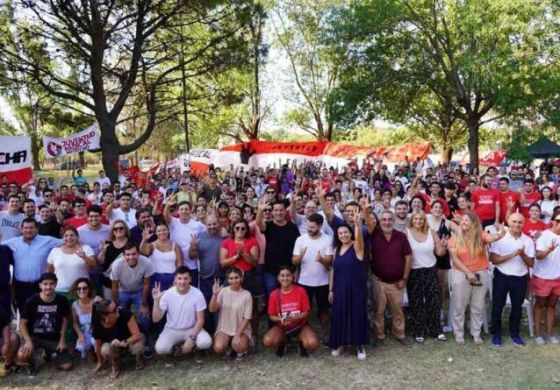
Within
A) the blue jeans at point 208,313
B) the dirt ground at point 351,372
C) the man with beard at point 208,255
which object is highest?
the man with beard at point 208,255

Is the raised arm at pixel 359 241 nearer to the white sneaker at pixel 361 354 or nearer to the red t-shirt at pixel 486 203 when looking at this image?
the white sneaker at pixel 361 354

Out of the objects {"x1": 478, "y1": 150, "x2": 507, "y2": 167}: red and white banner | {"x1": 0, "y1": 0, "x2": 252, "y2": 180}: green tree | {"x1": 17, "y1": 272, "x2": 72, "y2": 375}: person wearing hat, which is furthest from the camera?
{"x1": 478, "y1": 150, "x2": 507, "y2": 167}: red and white banner

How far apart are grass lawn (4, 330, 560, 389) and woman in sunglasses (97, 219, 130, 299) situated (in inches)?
36.9

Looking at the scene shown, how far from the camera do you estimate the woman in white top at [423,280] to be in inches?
208

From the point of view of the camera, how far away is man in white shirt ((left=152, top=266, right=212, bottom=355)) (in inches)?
193

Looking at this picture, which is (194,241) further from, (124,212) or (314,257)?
(124,212)

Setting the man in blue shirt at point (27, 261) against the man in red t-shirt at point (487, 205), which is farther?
the man in red t-shirt at point (487, 205)

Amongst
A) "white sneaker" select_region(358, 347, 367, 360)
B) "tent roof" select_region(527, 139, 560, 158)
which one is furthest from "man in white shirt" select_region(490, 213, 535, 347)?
"tent roof" select_region(527, 139, 560, 158)

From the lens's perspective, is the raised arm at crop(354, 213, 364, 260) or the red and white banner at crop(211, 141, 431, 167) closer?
the raised arm at crop(354, 213, 364, 260)

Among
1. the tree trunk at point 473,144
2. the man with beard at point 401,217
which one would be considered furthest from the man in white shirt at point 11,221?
the tree trunk at point 473,144

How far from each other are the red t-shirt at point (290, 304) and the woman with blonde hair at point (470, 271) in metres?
1.74

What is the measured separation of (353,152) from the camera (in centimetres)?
1920

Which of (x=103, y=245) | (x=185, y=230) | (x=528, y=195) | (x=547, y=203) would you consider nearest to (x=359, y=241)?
(x=185, y=230)

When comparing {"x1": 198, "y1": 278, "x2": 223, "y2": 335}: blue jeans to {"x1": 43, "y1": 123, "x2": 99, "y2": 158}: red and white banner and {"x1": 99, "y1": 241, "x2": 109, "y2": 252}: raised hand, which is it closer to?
{"x1": 99, "y1": 241, "x2": 109, "y2": 252}: raised hand
